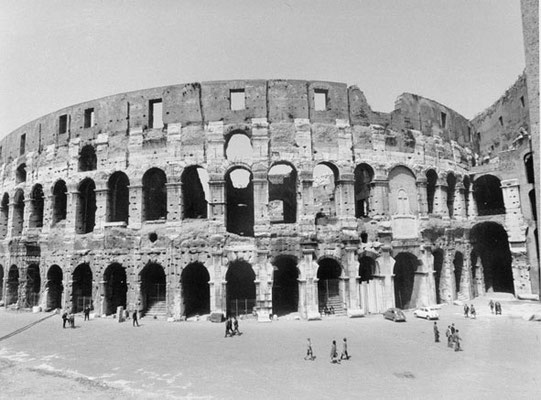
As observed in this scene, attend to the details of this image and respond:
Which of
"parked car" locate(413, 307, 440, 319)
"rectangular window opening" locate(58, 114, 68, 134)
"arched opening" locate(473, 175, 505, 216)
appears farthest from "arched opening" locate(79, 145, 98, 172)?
"arched opening" locate(473, 175, 505, 216)

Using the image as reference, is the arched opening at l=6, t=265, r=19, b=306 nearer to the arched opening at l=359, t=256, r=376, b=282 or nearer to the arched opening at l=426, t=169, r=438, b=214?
the arched opening at l=359, t=256, r=376, b=282

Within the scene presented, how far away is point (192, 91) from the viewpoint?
21797 millimetres

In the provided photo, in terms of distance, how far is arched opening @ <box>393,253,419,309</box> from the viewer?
75.8 ft

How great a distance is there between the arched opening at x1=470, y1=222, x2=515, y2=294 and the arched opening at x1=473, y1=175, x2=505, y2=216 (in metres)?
2.04

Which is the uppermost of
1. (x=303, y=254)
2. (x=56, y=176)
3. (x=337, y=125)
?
(x=337, y=125)

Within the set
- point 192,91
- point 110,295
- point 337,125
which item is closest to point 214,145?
point 192,91

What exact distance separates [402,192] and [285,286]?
9.30 m

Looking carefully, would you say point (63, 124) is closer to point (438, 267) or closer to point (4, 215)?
point (4, 215)

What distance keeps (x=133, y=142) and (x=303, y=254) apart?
12001 millimetres

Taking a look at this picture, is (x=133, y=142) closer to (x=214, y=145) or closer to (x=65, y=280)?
(x=214, y=145)

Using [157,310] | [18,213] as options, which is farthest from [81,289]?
[18,213]

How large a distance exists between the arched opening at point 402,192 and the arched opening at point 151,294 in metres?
14.6

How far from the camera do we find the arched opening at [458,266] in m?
25.2

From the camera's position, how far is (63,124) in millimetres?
25297
